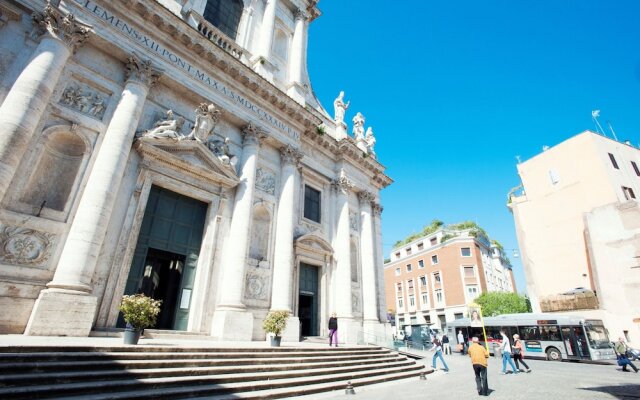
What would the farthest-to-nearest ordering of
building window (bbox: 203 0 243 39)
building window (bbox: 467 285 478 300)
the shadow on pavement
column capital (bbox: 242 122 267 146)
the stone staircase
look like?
building window (bbox: 467 285 478 300), building window (bbox: 203 0 243 39), column capital (bbox: 242 122 267 146), the shadow on pavement, the stone staircase

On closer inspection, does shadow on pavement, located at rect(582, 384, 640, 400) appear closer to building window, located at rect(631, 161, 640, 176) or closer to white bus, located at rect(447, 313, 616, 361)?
white bus, located at rect(447, 313, 616, 361)

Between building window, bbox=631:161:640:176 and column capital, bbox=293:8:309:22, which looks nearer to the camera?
column capital, bbox=293:8:309:22

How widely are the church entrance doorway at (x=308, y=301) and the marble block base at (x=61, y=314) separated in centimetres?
875

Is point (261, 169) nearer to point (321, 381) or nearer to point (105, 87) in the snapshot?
point (105, 87)

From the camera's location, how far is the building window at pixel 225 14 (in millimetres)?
15875

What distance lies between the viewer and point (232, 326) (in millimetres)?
10602

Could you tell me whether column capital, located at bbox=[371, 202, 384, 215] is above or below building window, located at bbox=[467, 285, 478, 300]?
above

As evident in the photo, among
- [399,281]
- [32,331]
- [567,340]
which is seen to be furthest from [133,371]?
[399,281]

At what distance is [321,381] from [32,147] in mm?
9698

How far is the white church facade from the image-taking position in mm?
8016

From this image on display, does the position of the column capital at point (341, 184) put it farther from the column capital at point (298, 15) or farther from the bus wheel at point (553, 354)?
the bus wheel at point (553, 354)

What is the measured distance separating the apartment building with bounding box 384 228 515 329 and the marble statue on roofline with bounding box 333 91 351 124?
105 ft

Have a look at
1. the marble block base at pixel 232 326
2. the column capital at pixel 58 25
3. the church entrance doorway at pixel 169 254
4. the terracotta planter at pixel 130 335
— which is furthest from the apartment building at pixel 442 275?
the column capital at pixel 58 25

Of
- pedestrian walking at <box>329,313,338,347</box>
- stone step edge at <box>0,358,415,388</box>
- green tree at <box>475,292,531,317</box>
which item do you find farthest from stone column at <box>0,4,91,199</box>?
green tree at <box>475,292,531,317</box>
